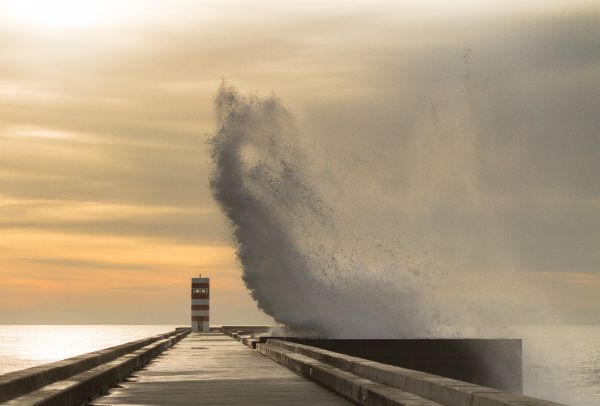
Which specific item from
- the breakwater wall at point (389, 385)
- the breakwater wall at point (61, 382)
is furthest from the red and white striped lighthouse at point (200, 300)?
the breakwater wall at point (61, 382)

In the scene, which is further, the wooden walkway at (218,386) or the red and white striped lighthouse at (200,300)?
the red and white striped lighthouse at (200,300)

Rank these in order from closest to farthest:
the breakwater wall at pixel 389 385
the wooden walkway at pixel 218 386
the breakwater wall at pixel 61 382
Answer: the breakwater wall at pixel 389 385 < the breakwater wall at pixel 61 382 < the wooden walkway at pixel 218 386

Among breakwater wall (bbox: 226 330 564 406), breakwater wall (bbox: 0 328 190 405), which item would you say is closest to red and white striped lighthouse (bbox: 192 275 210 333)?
breakwater wall (bbox: 226 330 564 406)

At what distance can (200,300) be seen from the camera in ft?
225

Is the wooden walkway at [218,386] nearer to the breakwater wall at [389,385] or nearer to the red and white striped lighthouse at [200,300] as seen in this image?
the breakwater wall at [389,385]

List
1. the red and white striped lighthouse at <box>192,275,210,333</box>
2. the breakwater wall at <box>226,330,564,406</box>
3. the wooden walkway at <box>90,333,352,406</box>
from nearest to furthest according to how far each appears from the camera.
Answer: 1. the breakwater wall at <box>226,330,564,406</box>
2. the wooden walkway at <box>90,333,352,406</box>
3. the red and white striped lighthouse at <box>192,275,210,333</box>

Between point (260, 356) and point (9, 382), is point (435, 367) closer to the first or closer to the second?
point (260, 356)

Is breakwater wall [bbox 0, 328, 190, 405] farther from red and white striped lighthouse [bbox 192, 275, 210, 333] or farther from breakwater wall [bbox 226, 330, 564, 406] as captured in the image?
red and white striped lighthouse [bbox 192, 275, 210, 333]

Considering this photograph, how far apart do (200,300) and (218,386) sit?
167ft

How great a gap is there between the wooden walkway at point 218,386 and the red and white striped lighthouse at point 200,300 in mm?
42470

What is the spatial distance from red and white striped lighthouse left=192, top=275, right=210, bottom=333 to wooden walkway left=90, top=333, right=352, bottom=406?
42470 mm

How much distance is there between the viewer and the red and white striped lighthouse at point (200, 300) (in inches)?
2694

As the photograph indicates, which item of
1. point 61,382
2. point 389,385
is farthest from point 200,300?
point 389,385

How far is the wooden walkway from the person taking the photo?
50.2ft
